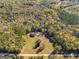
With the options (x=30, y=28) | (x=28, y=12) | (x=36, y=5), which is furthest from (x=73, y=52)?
(x=36, y=5)

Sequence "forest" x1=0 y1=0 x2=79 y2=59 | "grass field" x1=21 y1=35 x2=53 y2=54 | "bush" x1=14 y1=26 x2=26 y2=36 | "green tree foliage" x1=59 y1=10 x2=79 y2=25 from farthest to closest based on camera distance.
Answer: "green tree foliage" x1=59 y1=10 x2=79 y2=25 < "bush" x1=14 y1=26 x2=26 y2=36 < "grass field" x1=21 y1=35 x2=53 y2=54 < "forest" x1=0 y1=0 x2=79 y2=59

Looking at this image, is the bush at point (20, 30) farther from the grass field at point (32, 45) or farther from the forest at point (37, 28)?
the grass field at point (32, 45)

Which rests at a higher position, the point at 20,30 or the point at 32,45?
the point at 20,30

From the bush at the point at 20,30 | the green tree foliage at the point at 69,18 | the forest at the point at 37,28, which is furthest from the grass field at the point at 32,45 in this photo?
the green tree foliage at the point at 69,18

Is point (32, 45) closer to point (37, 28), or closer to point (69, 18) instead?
point (37, 28)

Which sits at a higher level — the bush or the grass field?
the bush

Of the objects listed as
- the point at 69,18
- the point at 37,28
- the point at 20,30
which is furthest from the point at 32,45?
the point at 69,18

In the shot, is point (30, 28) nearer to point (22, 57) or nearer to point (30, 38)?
point (30, 38)

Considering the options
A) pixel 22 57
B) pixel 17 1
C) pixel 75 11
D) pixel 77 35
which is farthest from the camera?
pixel 17 1

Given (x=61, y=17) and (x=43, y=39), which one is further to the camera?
(x=61, y=17)

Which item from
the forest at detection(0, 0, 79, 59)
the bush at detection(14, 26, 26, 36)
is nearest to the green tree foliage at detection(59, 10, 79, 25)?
the forest at detection(0, 0, 79, 59)

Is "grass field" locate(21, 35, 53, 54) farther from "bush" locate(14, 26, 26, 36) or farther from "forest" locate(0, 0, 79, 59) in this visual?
"bush" locate(14, 26, 26, 36)
